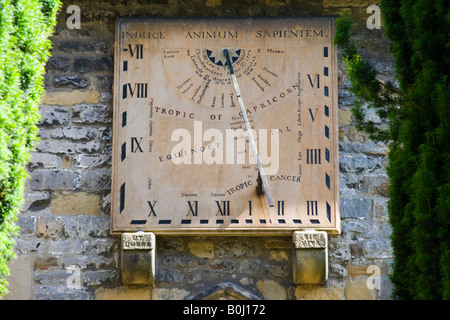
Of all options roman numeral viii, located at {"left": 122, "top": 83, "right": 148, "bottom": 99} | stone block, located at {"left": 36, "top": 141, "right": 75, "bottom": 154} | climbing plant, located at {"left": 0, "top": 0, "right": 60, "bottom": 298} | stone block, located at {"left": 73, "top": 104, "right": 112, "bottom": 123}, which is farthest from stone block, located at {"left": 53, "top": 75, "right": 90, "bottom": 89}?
climbing plant, located at {"left": 0, "top": 0, "right": 60, "bottom": 298}

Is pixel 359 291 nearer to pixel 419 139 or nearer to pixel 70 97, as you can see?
pixel 419 139

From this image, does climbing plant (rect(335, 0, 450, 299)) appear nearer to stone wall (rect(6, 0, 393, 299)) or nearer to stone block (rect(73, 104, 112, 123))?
stone wall (rect(6, 0, 393, 299))

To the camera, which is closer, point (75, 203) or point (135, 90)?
point (75, 203)

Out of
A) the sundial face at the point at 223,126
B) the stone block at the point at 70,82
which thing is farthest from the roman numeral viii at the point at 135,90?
the stone block at the point at 70,82

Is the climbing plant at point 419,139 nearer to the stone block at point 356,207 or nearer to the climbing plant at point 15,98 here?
the stone block at point 356,207

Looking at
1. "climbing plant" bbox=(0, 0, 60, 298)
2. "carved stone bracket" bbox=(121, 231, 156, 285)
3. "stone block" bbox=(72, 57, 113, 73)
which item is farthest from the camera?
"stone block" bbox=(72, 57, 113, 73)

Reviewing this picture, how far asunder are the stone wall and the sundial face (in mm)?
117

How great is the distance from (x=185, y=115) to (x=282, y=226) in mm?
960

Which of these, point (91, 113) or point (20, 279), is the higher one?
point (91, 113)

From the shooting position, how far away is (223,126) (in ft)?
18.0

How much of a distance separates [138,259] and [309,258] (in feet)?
3.44

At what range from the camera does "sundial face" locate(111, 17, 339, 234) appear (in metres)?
5.34

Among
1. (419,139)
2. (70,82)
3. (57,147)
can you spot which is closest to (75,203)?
(57,147)

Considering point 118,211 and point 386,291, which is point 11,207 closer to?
point 118,211
